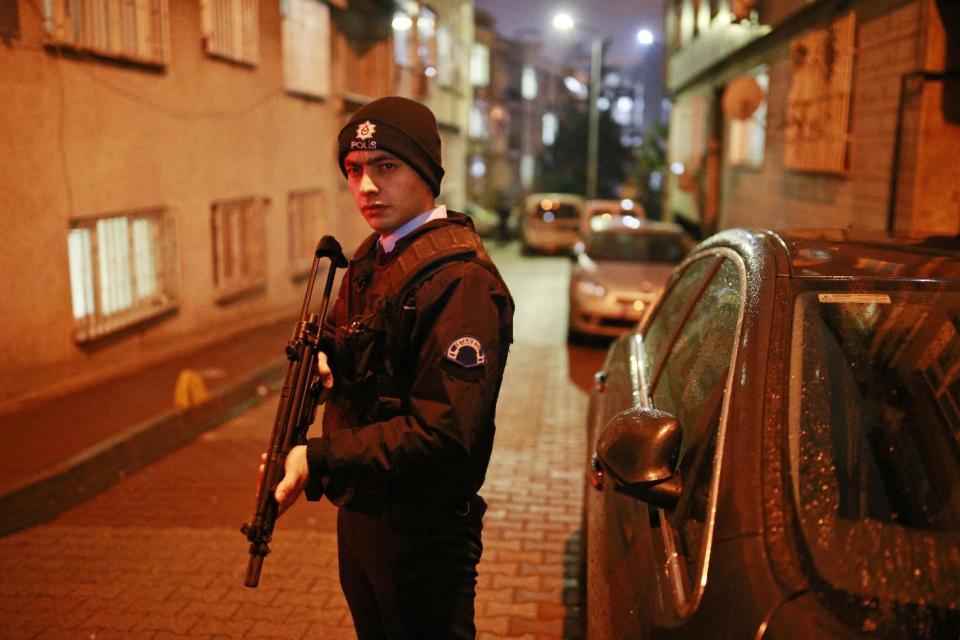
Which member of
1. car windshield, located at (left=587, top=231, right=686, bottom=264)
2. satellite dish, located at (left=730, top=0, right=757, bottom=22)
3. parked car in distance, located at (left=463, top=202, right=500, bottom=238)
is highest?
satellite dish, located at (left=730, top=0, right=757, bottom=22)

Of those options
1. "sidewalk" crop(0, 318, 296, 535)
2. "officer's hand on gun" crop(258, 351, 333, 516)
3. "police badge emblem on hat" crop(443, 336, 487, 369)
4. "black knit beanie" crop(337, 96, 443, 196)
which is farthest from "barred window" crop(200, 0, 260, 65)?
"police badge emblem on hat" crop(443, 336, 487, 369)

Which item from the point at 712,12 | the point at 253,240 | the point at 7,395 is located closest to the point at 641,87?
the point at 712,12

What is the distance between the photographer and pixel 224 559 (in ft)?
14.6

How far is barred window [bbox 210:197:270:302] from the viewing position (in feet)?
35.8

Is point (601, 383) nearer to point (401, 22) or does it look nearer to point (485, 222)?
point (401, 22)

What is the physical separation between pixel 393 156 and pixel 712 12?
16900mm

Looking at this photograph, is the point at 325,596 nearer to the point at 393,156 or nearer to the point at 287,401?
the point at 287,401

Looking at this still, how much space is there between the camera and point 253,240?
12.1 meters

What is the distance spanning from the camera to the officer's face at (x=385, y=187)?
2281 mm

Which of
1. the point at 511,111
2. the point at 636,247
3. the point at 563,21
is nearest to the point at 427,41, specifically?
the point at 563,21

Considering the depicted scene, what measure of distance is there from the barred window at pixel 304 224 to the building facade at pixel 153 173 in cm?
4

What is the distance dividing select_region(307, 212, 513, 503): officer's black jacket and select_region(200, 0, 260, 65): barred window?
8856 millimetres

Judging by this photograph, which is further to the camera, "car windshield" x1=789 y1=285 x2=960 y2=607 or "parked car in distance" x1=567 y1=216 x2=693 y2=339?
"parked car in distance" x1=567 y1=216 x2=693 y2=339

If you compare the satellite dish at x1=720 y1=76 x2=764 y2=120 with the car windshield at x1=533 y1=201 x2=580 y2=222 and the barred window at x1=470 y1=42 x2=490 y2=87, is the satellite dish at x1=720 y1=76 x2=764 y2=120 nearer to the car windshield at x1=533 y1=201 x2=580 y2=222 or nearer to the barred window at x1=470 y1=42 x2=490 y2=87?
the car windshield at x1=533 y1=201 x2=580 y2=222
